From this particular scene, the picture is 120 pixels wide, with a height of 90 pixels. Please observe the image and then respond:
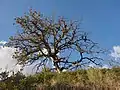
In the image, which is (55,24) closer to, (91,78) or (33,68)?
(33,68)

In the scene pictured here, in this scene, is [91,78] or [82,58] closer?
[91,78]

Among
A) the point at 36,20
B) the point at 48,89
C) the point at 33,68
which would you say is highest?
the point at 36,20

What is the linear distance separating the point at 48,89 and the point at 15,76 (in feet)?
7.59

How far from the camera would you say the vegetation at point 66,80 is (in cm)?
1415

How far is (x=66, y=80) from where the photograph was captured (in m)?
16.1

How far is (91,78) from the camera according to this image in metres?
16.5

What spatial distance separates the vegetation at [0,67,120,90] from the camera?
14148 mm

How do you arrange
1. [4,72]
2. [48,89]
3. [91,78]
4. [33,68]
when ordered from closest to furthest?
[48,89]
[4,72]
[91,78]
[33,68]

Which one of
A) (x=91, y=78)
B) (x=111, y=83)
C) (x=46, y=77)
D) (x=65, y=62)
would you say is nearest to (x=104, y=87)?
(x=111, y=83)

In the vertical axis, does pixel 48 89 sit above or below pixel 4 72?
below

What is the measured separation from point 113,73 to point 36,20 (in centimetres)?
1365

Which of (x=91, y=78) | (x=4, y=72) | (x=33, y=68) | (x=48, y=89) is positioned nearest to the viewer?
(x=48, y=89)

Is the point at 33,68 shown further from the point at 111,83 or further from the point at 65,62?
the point at 111,83

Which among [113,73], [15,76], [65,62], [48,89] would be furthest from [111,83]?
[65,62]
